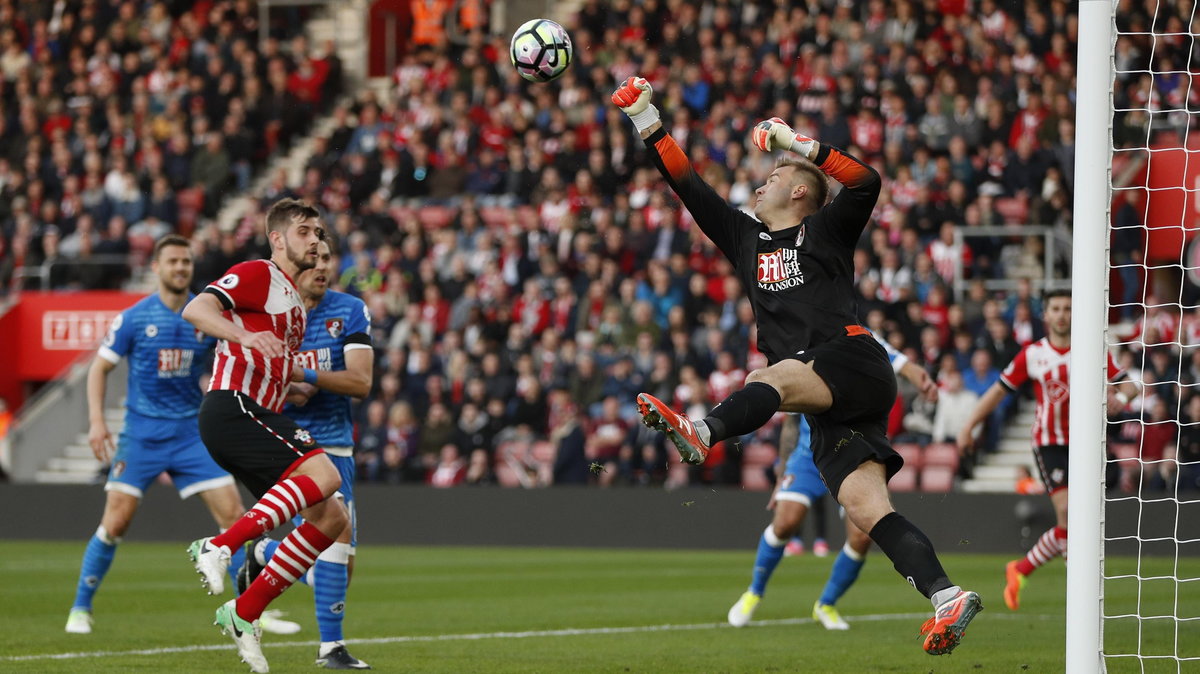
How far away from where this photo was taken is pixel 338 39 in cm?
2891

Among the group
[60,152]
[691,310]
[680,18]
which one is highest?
[680,18]

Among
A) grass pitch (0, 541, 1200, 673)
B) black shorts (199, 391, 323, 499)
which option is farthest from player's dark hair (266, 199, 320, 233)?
grass pitch (0, 541, 1200, 673)

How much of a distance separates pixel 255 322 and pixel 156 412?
326 cm

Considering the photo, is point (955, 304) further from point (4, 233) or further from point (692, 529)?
point (4, 233)

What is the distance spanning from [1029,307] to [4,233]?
54.3ft

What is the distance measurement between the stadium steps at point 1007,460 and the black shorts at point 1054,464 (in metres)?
6.18

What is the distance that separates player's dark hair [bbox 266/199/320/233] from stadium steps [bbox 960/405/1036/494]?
11684 millimetres

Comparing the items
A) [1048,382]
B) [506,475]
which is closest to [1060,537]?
[1048,382]

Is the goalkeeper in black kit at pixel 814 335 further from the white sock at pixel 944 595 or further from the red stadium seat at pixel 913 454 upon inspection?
the red stadium seat at pixel 913 454

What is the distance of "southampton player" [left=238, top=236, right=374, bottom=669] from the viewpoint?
802cm

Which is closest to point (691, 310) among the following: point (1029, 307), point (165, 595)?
point (1029, 307)

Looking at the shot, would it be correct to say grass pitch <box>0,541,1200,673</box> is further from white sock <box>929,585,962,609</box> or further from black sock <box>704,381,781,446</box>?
black sock <box>704,381,781,446</box>

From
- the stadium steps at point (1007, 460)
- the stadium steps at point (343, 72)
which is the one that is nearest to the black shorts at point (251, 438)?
the stadium steps at point (1007, 460)

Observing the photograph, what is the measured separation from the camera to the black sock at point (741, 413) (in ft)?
20.8
